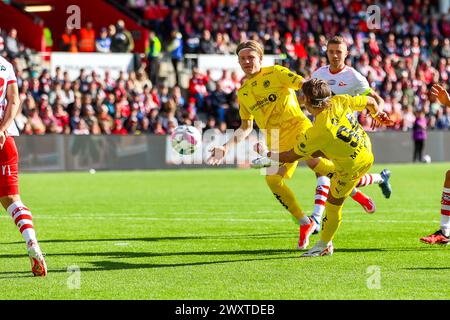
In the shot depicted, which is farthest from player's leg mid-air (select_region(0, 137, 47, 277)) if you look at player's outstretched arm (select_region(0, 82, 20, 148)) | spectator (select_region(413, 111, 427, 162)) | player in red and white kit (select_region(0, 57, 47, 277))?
spectator (select_region(413, 111, 427, 162))

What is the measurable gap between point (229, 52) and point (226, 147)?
1009 inches

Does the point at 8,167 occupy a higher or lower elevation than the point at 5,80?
lower

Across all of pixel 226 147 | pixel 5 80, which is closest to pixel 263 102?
pixel 226 147

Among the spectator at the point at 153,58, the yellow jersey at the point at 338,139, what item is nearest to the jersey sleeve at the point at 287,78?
the yellow jersey at the point at 338,139

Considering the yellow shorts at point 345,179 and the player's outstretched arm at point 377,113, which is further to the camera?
the player's outstretched arm at point 377,113

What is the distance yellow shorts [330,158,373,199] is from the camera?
1060 cm

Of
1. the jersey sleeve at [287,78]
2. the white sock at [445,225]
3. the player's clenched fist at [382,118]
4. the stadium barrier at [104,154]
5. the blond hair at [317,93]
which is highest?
the jersey sleeve at [287,78]

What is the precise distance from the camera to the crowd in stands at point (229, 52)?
101 ft

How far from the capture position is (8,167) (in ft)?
31.6

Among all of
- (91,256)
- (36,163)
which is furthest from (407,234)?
(36,163)

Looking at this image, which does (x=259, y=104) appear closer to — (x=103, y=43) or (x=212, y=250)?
(x=212, y=250)

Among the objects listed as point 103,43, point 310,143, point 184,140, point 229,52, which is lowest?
point 184,140

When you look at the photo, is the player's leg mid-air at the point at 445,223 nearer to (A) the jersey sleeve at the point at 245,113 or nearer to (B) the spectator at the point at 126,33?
(A) the jersey sleeve at the point at 245,113

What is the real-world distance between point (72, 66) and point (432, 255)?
22.8 m
